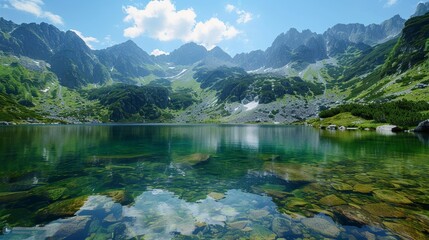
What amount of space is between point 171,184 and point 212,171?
728 cm

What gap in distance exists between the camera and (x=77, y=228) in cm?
1411

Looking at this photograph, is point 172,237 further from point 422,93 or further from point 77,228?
point 422,93

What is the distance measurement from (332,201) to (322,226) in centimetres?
501

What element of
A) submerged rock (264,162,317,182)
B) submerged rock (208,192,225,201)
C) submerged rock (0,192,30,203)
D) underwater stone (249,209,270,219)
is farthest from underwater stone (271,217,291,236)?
submerged rock (0,192,30,203)

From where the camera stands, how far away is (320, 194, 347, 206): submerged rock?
1848cm

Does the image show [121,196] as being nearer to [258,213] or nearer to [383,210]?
[258,213]

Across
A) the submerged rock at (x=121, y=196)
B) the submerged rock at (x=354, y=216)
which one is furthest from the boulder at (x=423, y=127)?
the submerged rock at (x=121, y=196)

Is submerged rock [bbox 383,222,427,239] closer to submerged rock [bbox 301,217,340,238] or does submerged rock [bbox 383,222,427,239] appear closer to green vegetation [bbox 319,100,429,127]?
submerged rock [bbox 301,217,340,238]

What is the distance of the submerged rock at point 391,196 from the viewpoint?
18797mm

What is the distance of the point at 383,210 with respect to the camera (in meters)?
16.9

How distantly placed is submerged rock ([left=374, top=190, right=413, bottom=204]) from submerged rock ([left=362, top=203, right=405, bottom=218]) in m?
1.53

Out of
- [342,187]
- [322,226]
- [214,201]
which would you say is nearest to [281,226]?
[322,226]

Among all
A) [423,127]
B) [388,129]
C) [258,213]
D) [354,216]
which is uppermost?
[423,127]

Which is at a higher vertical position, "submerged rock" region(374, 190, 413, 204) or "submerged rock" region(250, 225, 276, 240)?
"submerged rock" region(374, 190, 413, 204)
